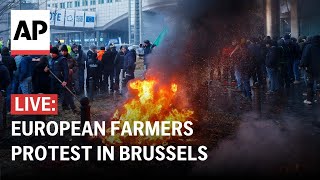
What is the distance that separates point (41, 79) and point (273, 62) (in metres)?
6.82

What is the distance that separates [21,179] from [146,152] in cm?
183

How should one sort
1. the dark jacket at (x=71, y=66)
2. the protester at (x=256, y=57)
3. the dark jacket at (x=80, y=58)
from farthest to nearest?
the dark jacket at (x=80, y=58) < the protester at (x=256, y=57) < the dark jacket at (x=71, y=66)

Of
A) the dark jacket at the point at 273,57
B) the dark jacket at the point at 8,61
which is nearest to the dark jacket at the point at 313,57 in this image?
the dark jacket at the point at 273,57

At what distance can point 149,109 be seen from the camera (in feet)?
22.3

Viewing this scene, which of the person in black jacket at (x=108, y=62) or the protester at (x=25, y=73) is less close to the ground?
the person in black jacket at (x=108, y=62)

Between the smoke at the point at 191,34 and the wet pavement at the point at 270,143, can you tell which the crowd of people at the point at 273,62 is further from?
the smoke at the point at 191,34

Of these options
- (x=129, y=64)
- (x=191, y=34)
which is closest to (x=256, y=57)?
(x=129, y=64)

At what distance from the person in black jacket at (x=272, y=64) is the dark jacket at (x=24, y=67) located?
22.3ft

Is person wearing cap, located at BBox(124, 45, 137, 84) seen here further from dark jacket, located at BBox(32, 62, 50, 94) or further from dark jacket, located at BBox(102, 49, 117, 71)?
dark jacket, located at BBox(32, 62, 50, 94)

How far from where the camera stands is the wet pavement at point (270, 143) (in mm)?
5257

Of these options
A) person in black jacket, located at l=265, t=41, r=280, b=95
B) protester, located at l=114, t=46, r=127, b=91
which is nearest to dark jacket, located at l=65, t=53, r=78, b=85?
protester, located at l=114, t=46, r=127, b=91

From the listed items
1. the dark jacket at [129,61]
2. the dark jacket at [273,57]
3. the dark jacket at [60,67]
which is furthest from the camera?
the dark jacket at [129,61]

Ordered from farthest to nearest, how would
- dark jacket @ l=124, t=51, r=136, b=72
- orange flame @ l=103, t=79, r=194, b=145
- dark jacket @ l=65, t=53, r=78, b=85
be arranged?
dark jacket @ l=124, t=51, r=136, b=72
dark jacket @ l=65, t=53, r=78, b=85
orange flame @ l=103, t=79, r=194, b=145

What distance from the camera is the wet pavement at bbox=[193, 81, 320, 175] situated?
17.2 feet
